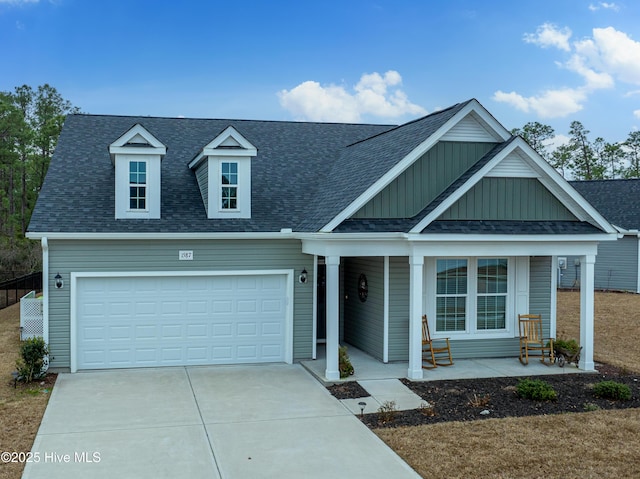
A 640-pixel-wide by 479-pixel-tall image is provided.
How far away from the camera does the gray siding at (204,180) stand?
46.3ft

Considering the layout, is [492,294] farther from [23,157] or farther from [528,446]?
[23,157]

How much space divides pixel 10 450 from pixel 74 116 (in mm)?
12334

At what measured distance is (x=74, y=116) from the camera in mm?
18125

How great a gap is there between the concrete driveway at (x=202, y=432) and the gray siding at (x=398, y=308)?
251 cm

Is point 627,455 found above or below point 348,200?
below

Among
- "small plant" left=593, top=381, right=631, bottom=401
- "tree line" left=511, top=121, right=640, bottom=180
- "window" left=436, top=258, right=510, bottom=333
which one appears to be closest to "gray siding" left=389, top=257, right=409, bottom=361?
"window" left=436, top=258, right=510, bottom=333

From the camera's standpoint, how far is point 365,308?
48.6 feet

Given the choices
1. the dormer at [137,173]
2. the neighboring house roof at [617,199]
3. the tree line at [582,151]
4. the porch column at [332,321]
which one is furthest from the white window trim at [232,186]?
the tree line at [582,151]

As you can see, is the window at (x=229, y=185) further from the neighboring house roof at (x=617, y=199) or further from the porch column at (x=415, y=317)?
the neighboring house roof at (x=617, y=199)

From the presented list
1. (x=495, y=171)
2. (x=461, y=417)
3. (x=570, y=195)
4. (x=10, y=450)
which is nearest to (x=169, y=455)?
(x=10, y=450)

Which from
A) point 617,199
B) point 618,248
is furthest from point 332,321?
point 617,199

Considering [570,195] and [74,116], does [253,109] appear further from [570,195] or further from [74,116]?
[570,195]

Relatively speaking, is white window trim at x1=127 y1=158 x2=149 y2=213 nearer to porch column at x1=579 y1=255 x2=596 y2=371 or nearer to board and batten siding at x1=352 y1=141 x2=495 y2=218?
board and batten siding at x1=352 y1=141 x2=495 y2=218

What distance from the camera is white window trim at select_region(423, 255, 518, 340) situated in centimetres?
1375
